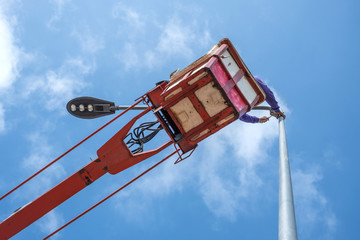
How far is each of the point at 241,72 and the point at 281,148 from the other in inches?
76.3

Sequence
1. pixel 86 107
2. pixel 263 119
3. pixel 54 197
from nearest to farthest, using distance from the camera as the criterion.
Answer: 1. pixel 54 197
2. pixel 86 107
3. pixel 263 119

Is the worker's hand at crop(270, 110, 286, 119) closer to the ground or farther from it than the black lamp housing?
closer to the ground

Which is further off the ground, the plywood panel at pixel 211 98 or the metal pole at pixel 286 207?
the plywood panel at pixel 211 98

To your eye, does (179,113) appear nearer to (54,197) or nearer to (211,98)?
(211,98)

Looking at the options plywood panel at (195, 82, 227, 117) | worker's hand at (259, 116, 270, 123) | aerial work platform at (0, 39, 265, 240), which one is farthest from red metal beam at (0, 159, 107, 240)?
worker's hand at (259, 116, 270, 123)

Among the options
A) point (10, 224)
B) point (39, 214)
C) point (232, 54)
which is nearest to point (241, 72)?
point (232, 54)

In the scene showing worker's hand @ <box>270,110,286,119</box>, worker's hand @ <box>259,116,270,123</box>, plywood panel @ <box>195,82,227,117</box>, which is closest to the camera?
plywood panel @ <box>195,82,227,117</box>

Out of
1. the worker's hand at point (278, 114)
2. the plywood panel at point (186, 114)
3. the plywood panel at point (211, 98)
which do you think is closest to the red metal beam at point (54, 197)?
the plywood panel at point (186, 114)

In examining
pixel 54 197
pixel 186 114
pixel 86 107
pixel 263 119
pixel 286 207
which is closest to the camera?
pixel 286 207

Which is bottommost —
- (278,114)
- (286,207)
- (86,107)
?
(286,207)

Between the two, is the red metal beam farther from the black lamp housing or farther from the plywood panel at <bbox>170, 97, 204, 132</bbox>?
the plywood panel at <bbox>170, 97, 204, 132</bbox>

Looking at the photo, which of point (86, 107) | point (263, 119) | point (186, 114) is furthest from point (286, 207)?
point (263, 119)

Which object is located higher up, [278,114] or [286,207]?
[278,114]

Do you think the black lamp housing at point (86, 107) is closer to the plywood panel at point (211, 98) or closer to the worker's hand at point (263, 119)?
the plywood panel at point (211, 98)
